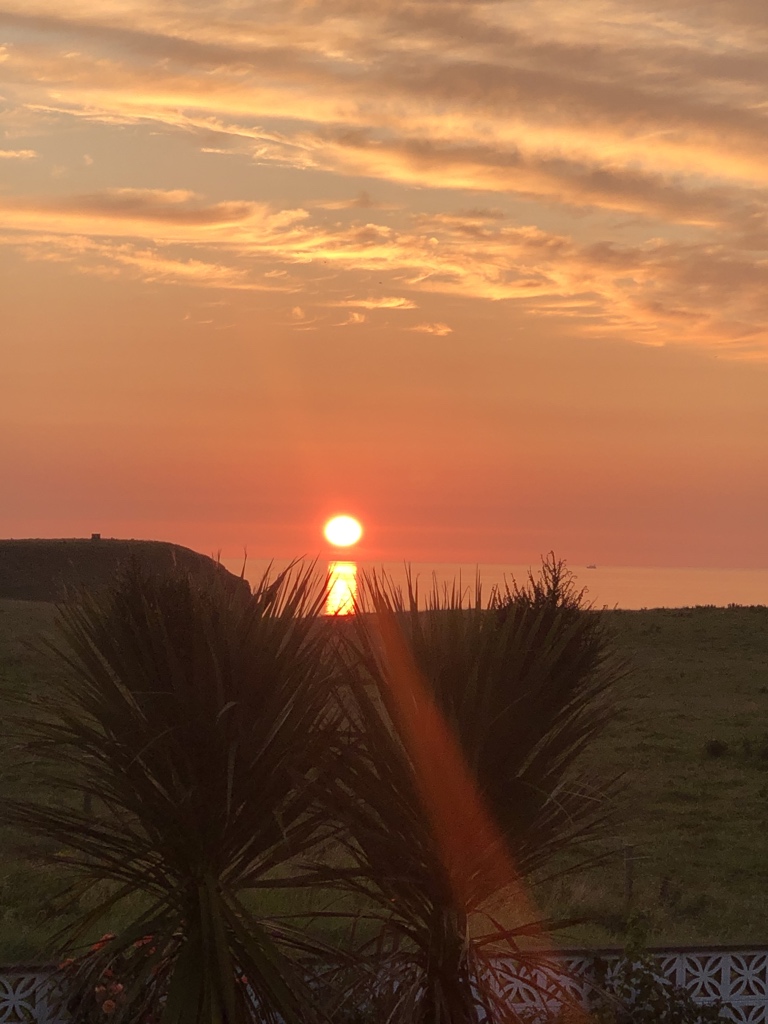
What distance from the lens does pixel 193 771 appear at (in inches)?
220

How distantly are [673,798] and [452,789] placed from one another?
22.1 meters

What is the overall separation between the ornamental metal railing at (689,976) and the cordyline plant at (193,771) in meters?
1.15

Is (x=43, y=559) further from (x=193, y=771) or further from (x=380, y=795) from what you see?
(x=380, y=795)

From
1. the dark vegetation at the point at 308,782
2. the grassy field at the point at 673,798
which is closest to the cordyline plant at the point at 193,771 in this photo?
the dark vegetation at the point at 308,782

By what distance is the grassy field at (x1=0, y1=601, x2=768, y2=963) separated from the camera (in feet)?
42.0

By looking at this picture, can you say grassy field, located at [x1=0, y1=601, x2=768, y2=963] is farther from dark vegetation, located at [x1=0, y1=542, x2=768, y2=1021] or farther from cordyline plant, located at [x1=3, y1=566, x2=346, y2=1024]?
cordyline plant, located at [x1=3, y1=566, x2=346, y2=1024]

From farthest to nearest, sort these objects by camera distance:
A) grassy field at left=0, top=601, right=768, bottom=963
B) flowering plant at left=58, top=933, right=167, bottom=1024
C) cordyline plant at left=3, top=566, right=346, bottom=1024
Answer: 1. grassy field at left=0, top=601, right=768, bottom=963
2. cordyline plant at left=3, top=566, right=346, bottom=1024
3. flowering plant at left=58, top=933, right=167, bottom=1024

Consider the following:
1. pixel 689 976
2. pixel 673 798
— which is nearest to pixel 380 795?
pixel 689 976

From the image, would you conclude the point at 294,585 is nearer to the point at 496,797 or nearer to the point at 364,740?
the point at 364,740

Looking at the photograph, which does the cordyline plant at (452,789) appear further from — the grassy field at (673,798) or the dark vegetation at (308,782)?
the grassy field at (673,798)

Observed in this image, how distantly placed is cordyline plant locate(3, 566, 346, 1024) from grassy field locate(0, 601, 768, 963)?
1.32ft

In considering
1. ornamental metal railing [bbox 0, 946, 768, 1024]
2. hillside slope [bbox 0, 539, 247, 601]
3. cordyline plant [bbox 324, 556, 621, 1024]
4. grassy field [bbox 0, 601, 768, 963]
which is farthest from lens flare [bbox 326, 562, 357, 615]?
hillside slope [bbox 0, 539, 247, 601]

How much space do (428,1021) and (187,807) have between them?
1.62m

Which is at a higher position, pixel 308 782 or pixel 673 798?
pixel 308 782
